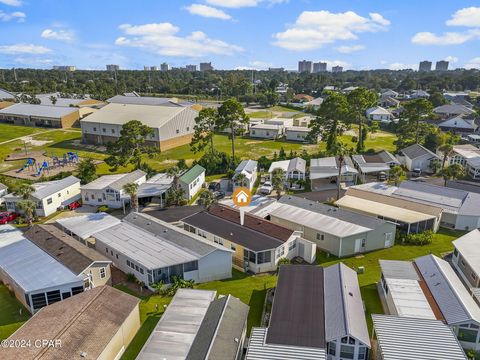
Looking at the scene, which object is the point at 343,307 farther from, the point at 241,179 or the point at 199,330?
the point at 241,179

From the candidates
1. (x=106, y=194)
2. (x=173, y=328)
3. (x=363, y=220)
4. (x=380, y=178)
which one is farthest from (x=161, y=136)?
(x=173, y=328)

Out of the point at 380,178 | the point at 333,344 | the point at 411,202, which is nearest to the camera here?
the point at 333,344

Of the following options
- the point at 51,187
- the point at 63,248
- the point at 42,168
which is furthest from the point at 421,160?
the point at 42,168

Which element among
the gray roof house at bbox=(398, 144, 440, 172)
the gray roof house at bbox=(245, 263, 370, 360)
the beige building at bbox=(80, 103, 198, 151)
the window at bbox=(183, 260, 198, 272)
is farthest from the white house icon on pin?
the beige building at bbox=(80, 103, 198, 151)

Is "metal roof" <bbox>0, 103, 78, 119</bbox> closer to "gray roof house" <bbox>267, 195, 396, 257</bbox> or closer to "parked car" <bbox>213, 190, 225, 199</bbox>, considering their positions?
"parked car" <bbox>213, 190, 225, 199</bbox>

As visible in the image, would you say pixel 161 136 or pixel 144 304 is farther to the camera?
pixel 161 136

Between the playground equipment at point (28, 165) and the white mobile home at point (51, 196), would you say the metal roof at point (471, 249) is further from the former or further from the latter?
the playground equipment at point (28, 165)

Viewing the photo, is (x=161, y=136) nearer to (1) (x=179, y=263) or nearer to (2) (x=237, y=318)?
(1) (x=179, y=263)

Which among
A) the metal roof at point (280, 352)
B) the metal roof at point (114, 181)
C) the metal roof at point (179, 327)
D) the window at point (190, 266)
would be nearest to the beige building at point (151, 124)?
the metal roof at point (114, 181)
